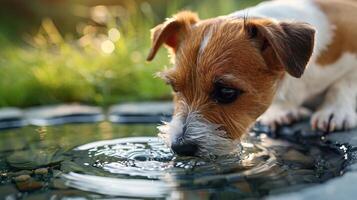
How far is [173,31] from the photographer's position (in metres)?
4.71

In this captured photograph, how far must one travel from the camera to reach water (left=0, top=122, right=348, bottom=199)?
10.5ft

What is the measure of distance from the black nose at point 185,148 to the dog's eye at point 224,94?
448 millimetres

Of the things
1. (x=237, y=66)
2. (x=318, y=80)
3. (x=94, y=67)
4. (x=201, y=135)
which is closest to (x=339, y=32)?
(x=318, y=80)

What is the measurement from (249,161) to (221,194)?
0.75 meters

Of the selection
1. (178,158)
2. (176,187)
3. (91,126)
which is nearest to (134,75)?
(91,126)

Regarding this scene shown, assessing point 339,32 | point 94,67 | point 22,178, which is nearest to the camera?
point 22,178

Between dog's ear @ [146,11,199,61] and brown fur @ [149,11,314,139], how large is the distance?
0.27 m

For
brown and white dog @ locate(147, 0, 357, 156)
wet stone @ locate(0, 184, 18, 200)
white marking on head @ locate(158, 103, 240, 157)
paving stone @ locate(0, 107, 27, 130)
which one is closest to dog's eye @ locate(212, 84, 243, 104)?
brown and white dog @ locate(147, 0, 357, 156)

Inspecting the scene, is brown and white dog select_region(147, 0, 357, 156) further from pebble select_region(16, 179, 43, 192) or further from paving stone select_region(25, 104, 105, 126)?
paving stone select_region(25, 104, 105, 126)

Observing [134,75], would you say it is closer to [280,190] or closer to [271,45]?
[271,45]

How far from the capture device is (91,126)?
523 cm

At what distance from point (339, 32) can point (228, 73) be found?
135 centimetres

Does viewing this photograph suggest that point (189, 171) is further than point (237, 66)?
No

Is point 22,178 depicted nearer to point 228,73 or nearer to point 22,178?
point 22,178
